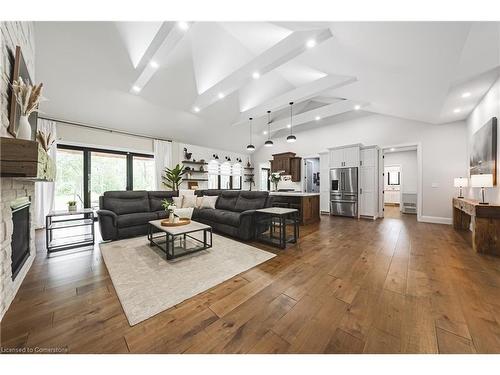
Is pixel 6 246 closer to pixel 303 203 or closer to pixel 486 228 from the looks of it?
pixel 303 203

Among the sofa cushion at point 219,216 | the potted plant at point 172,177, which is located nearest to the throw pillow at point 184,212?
the sofa cushion at point 219,216

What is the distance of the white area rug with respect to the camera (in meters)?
1.73

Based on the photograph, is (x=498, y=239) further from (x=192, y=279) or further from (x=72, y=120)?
(x=72, y=120)

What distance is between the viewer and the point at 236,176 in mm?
9453

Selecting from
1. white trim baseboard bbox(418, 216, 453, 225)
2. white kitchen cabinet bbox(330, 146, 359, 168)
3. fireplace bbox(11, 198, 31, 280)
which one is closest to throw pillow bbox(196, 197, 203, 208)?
fireplace bbox(11, 198, 31, 280)

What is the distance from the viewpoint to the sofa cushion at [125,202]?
12.9 feet

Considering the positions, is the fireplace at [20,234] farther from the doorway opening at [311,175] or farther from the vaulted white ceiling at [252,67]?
the doorway opening at [311,175]

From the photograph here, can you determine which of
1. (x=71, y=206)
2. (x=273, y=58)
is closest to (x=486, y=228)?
(x=273, y=58)

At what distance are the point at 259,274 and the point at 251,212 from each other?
138 cm

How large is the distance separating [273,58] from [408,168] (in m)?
8.32

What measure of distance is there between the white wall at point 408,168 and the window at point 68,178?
472 inches

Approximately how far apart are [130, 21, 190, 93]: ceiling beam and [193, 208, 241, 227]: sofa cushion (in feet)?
10.3

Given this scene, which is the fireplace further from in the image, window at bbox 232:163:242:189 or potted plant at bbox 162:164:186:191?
window at bbox 232:163:242:189
